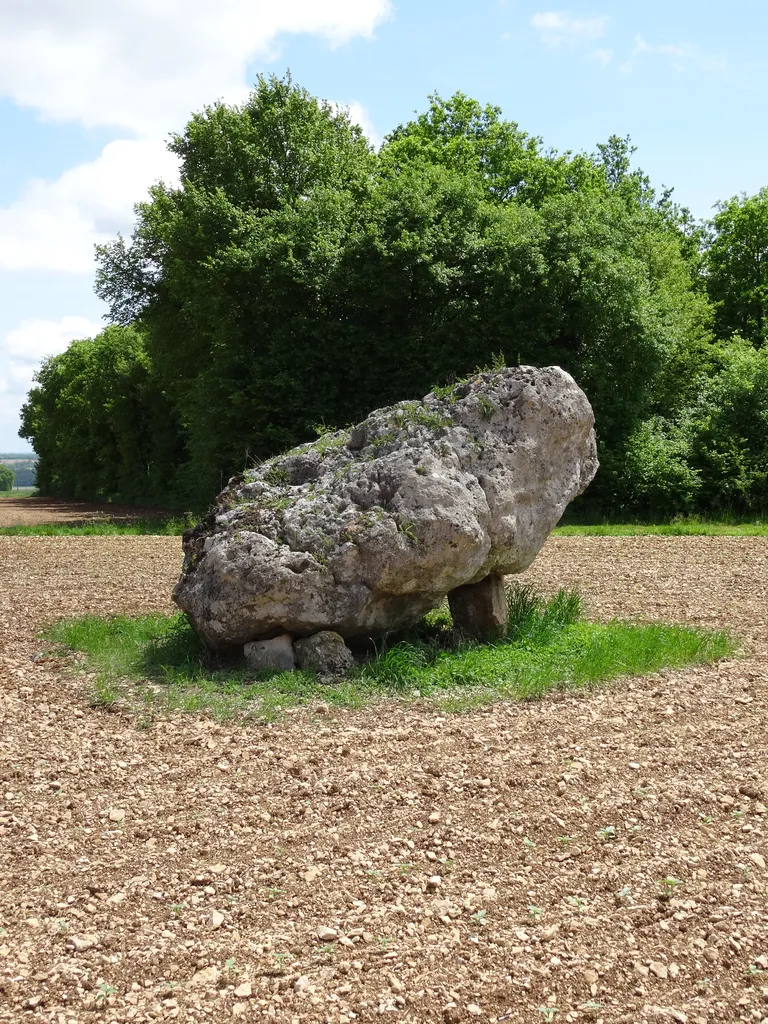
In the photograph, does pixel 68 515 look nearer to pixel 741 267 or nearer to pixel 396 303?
pixel 396 303

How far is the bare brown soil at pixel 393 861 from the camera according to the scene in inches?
138

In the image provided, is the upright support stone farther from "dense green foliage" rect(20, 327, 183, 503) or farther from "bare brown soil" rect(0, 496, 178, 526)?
"dense green foliage" rect(20, 327, 183, 503)

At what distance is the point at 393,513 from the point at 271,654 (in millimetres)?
1460

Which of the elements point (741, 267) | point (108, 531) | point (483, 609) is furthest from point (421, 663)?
point (741, 267)

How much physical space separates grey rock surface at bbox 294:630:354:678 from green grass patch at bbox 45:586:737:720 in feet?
0.40

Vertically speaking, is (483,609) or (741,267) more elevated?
(741,267)

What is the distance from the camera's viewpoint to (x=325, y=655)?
729 cm

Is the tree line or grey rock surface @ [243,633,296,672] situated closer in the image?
grey rock surface @ [243,633,296,672]

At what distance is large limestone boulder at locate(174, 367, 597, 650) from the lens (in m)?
7.21

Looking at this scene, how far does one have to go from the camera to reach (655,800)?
199 inches

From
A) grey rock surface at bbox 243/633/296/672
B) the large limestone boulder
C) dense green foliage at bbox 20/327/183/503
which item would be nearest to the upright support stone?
the large limestone boulder

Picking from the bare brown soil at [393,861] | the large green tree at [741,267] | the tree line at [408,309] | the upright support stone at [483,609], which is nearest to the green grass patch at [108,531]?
the tree line at [408,309]

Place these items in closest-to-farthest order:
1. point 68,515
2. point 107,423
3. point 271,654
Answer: point 271,654
point 68,515
point 107,423

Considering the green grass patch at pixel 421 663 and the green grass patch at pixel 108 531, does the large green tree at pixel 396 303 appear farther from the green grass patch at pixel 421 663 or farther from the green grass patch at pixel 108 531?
the green grass patch at pixel 421 663
